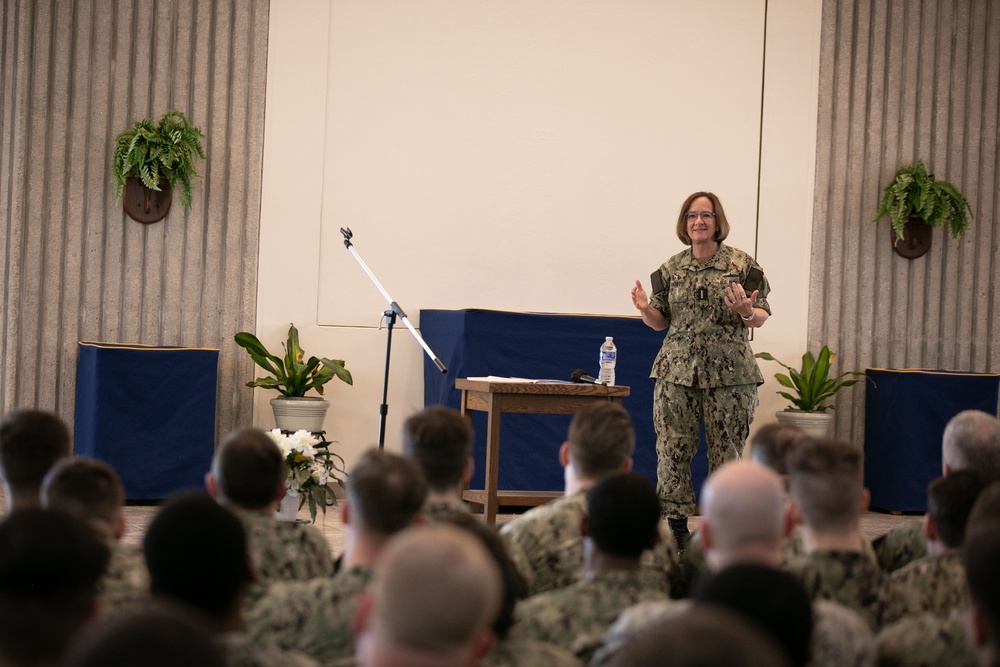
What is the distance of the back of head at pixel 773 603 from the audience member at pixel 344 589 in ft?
2.26

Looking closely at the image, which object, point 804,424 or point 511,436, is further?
point 804,424

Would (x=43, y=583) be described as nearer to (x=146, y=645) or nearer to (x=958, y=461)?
(x=146, y=645)

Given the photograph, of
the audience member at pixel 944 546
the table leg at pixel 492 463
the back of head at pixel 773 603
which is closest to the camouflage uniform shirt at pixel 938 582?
the audience member at pixel 944 546

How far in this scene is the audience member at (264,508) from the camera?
251 centimetres

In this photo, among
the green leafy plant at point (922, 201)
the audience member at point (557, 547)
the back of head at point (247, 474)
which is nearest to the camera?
the back of head at point (247, 474)

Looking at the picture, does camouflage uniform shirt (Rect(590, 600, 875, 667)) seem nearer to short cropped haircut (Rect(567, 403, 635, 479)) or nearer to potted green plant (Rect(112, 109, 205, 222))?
short cropped haircut (Rect(567, 403, 635, 479))

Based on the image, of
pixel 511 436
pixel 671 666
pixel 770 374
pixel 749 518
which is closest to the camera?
pixel 671 666

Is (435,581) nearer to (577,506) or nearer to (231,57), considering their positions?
(577,506)

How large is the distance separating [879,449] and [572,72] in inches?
120

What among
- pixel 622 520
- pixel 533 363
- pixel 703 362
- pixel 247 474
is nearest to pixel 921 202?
pixel 533 363

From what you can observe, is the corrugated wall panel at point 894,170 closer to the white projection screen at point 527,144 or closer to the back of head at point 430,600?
the white projection screen at point 527,144

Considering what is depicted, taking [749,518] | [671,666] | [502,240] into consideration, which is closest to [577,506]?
[749,518]

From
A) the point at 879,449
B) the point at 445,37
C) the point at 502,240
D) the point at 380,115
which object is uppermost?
the point at 445,37

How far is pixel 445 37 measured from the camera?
23.3 ft
